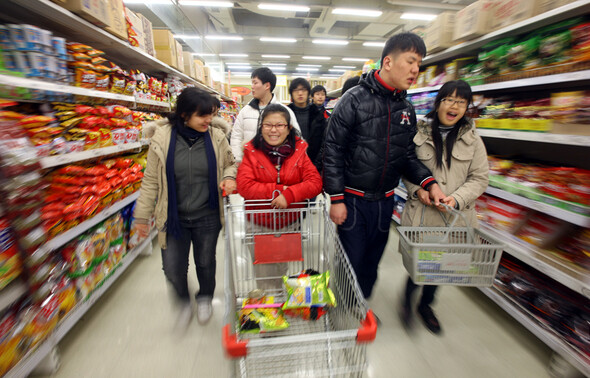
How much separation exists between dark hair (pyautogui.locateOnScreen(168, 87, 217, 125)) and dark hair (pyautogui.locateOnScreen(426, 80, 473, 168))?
1359 mm

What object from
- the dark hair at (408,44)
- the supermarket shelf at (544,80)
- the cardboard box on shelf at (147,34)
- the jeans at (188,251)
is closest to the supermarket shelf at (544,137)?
the supermarket shelf at (544,80)

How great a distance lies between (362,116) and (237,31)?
11648 millimetres

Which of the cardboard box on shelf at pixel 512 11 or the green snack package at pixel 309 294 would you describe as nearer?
the green snack package at pixel 309 294

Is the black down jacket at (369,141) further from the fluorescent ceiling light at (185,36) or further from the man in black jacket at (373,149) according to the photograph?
the fluorescent ceiling light at (185,36)

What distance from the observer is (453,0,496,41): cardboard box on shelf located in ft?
6.62

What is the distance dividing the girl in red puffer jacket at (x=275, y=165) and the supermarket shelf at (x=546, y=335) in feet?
5.35

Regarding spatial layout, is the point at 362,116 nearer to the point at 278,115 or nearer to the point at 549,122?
the point at 278,115

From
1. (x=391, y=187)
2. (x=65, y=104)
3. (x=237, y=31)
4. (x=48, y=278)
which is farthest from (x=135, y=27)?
(x=237, y=31)

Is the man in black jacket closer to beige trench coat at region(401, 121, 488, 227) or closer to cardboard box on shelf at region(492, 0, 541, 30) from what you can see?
beige trench coat at region(401, 121, 488, 227)

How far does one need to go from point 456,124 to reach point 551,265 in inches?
40.9

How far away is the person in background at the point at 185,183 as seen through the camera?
1.47 m

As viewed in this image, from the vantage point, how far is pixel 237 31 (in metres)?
10.8

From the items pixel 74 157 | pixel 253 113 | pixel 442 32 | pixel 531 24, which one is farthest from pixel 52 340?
pixel 442 32

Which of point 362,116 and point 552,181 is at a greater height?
point 362,116
